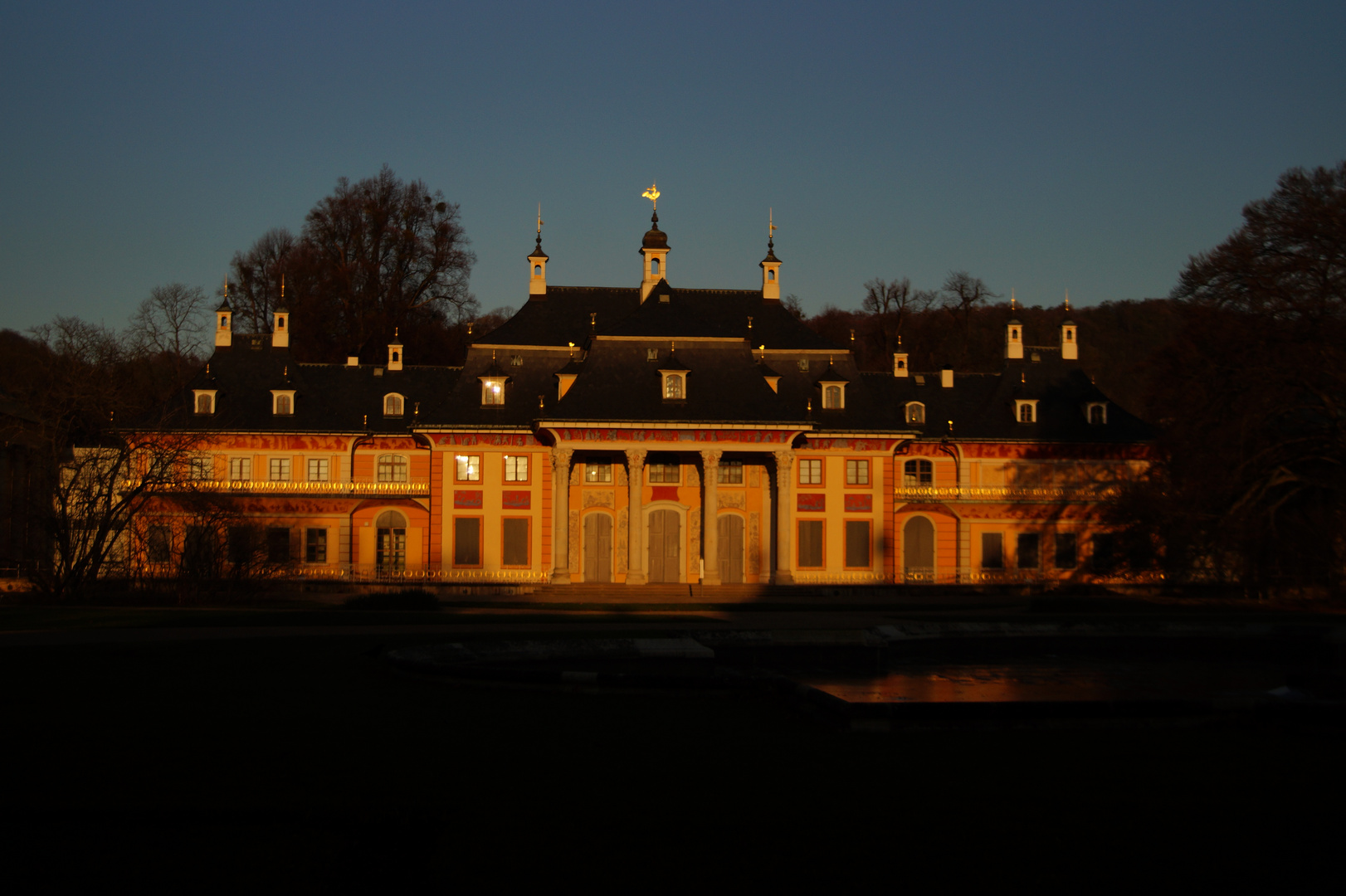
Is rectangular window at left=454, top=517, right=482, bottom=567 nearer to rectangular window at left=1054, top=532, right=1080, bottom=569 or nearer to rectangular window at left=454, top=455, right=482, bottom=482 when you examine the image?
rectangular window at left=454, top=455, right=482, bottom=482

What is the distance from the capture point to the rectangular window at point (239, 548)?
3516cm

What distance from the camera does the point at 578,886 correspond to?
20.8 ft

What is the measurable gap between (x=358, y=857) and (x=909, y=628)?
15.3 m

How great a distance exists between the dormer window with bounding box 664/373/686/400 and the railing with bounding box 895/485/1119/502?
10.6 meters

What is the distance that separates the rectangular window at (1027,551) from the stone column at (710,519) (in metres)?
13.9

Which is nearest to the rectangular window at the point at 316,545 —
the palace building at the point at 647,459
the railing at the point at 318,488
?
the palace building at the point at 647,459

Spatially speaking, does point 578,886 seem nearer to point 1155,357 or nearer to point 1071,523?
point 1155,357

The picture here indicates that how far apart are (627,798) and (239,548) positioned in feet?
98.5

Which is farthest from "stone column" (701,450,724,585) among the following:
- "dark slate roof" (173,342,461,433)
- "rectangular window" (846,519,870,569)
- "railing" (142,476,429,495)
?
"dark slate roof" (173,342,461,433)

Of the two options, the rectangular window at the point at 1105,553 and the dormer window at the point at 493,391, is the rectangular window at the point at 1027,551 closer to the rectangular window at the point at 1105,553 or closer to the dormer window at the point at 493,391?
the rectangular window at the point at 1105,553

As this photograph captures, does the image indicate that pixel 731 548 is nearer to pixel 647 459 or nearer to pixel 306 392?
pixel 647 459

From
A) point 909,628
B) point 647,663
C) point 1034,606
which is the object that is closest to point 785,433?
point 1034,606

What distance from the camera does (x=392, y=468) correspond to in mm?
49875

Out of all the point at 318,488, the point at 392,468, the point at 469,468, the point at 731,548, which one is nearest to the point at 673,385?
the point at 731,548
